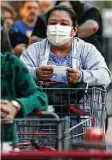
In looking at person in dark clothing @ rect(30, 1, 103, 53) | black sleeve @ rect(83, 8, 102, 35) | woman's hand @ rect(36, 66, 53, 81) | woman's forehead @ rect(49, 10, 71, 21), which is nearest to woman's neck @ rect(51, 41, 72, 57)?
woman's forehead @ rect(49, 10, 71, 21)

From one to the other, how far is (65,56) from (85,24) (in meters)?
2.25

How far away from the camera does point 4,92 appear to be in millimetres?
5789

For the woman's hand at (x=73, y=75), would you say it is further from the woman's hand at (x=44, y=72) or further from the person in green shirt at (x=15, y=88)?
the person in green shirt at (x=15, y=88)

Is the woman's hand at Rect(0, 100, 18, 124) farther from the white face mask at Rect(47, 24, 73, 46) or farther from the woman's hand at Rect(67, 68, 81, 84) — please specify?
the white face mask at Rect(47, 24, 73, 46)

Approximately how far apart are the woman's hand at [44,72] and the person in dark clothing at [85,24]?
6.86 ft

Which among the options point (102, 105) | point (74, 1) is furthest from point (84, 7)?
point (102, 105)

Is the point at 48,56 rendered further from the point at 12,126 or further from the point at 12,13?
the point at 12,13

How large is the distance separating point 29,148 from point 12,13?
335 inches

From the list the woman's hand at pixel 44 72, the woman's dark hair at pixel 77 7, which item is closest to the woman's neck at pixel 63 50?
the woman's hand at pixel 44 72

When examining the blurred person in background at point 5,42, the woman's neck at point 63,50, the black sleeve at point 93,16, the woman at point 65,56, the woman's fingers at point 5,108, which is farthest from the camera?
the blurred person in background at point 5,42

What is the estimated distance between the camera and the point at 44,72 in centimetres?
762

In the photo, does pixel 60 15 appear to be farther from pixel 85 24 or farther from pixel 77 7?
pixel 85 24

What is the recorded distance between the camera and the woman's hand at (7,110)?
535 cm

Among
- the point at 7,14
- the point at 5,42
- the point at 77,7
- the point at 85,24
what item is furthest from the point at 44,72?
the point at 7,14
